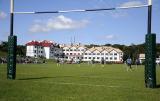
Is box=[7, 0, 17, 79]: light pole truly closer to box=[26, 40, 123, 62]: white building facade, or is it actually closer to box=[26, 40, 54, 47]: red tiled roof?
box=[26, 40, 123, 62]: white building facade

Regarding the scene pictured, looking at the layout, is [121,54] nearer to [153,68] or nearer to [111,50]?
[111,50]

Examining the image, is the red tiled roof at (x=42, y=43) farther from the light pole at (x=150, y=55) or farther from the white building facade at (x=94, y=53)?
the light pole at (x=150, y=55)

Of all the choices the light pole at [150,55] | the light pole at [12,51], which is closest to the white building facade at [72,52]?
the light pole at [12,51]

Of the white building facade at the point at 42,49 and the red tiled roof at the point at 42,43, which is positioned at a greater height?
the red tiled roof at the point at 42,43

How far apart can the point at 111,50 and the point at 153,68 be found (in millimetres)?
144440

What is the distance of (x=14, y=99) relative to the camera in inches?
418

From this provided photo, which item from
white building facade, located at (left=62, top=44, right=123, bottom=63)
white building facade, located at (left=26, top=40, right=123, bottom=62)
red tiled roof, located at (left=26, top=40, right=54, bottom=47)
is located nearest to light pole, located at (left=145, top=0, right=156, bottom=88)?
white building facade, located at (left=62, top=44, right=123, bottom=63)

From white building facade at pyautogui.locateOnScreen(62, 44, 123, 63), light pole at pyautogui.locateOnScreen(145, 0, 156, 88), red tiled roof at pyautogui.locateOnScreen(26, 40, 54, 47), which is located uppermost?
red tiled roof at pyautogui.locateOnScreen(26, 40, 54, 47)

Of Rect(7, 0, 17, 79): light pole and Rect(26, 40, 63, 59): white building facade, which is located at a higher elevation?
Rect(26, 40, 63, 59): white building facade

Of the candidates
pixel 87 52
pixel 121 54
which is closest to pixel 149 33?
pixel 121 54

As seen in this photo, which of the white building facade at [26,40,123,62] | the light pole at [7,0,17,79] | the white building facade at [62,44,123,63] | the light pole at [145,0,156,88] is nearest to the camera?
the light pole at [145,0,156,88]

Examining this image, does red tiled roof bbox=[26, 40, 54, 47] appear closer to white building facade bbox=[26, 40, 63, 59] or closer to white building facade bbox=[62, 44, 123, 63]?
white building facade bbox=[26, 40, 63, 59]

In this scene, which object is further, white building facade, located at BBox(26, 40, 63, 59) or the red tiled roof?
the red tiled roof

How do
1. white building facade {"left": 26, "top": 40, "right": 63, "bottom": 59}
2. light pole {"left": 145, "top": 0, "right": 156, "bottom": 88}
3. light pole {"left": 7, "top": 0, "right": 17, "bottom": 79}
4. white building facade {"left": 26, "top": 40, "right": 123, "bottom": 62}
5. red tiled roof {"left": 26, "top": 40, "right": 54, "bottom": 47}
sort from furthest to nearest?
1. red tiled roof {"left": 26, "top": 40, "right": 54, "bottom": 47}
2. white building facade {"left": 26, "top": 40, "right": 63, "bottom": 59}
3. white building facade {"left": 26, "top": 40, "right": 123, "bottom": 62}
4. light pole {"left": 7, "top": 0, "right": 17, "bottom": 79}
5. light pole {"left": 145, "top": 0, "right": 156, "bottom": 88}
